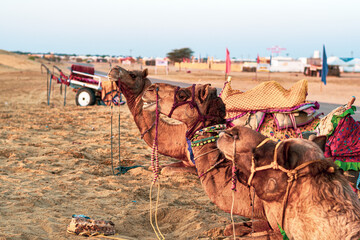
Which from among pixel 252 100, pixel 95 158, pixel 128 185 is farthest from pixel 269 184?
pixel 95 158

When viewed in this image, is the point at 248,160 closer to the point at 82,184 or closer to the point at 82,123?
the point at 82,184

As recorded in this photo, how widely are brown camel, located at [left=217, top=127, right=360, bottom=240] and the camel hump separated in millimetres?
3041

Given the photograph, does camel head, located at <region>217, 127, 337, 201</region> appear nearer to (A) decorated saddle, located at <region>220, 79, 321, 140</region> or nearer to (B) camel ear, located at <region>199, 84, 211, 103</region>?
(B) camel ear, located at <region>199, 84, 211, 103</region>

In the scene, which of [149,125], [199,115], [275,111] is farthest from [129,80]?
[199,115]


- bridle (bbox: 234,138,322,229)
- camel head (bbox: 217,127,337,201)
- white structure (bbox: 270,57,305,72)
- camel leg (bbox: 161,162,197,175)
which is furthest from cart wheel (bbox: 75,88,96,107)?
white structure (bbox: 270,57,305,72)

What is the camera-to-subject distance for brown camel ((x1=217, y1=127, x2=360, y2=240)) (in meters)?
2.28

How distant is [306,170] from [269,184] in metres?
0.23

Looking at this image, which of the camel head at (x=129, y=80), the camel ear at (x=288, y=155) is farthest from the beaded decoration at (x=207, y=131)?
the camel head at (x=129, y=80)

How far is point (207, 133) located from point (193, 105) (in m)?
0.37

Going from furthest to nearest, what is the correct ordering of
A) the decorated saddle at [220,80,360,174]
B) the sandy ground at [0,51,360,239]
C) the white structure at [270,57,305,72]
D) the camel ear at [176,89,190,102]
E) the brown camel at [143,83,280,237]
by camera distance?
the white structure at [270,57,305,72], the decorated saddle at [220,80,360,174], the sandy ground at [0,51,360,239], the camel ear at [176,89,190,102], the brown camel at [143,83,280,237]

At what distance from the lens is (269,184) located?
242 cm

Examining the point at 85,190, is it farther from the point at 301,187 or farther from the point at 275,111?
the point at 301,187

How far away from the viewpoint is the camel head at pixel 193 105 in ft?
13.3

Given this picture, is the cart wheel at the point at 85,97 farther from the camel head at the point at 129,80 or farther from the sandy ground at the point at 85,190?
the camel head at the point at 129,80
